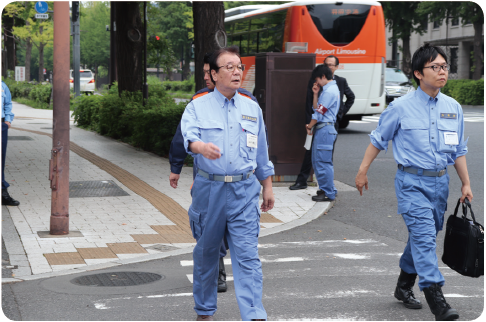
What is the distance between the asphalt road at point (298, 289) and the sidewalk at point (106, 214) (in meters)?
0.43

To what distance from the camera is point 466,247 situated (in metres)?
4.69

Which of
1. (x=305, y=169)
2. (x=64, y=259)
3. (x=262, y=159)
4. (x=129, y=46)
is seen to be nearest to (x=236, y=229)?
(x=262, y=159)

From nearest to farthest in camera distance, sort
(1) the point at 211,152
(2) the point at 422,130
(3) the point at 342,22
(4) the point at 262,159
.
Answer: (1) the point at 211,152, (4) the point at 262,159, (2) the point at 422,130, (3) the point at 342,22

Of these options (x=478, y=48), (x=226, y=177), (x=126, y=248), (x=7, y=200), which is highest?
(x=478, y=48)

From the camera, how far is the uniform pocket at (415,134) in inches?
187

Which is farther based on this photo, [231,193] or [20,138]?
[20,138]

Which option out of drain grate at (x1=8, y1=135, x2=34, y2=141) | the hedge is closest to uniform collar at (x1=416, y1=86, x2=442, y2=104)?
the hedge

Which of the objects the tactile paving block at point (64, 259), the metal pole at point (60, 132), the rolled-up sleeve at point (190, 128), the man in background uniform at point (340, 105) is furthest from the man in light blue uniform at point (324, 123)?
the rolled-up sleeve at point (190, 128)

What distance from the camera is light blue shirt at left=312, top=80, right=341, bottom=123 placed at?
909 cm

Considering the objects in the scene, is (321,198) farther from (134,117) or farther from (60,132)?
(134,117)

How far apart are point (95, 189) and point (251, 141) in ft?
21.9

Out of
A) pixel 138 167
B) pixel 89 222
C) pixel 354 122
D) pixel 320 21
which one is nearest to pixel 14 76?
pixel 354 122

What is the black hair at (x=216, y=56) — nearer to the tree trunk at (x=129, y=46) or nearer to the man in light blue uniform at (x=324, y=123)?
the man in light blue uniform at (x=324, y=123)

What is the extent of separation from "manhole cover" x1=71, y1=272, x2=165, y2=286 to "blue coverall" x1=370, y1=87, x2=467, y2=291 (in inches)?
87.1
